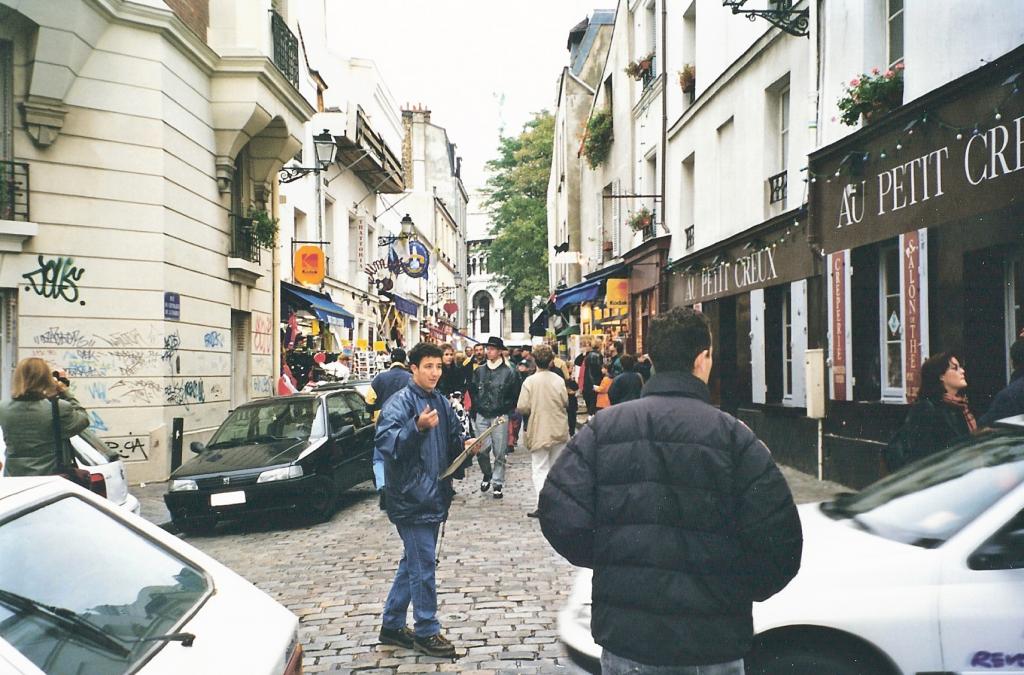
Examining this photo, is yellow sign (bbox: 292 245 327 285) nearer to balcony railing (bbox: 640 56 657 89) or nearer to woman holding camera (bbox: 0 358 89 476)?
balcony railing (bbox: 640 56 657 89)

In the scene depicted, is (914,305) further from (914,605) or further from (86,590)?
(86,590)

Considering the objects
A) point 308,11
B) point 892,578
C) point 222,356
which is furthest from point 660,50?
point 892,578

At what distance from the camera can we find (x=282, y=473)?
10.1 metres

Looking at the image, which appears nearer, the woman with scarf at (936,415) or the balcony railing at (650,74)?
the woman with scarf at (936,415)

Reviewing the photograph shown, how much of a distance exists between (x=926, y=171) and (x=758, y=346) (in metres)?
5.77

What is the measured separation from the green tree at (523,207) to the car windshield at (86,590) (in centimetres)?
4426

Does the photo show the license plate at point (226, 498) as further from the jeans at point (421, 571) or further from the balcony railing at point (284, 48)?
the balcony railing at point (284, 48)

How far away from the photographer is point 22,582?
7.93 feet

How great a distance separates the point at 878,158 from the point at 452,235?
5926cm

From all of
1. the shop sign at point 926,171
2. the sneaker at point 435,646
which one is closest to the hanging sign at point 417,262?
the shop sign at point 926,171

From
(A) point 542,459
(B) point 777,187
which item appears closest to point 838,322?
(B) point 777,187

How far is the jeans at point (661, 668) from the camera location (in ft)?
8.96

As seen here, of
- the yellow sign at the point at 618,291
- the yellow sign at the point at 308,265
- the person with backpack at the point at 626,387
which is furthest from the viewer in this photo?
the yellow sign at the point at 618,291

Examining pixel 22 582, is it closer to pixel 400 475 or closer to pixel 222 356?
pixel 400 475
